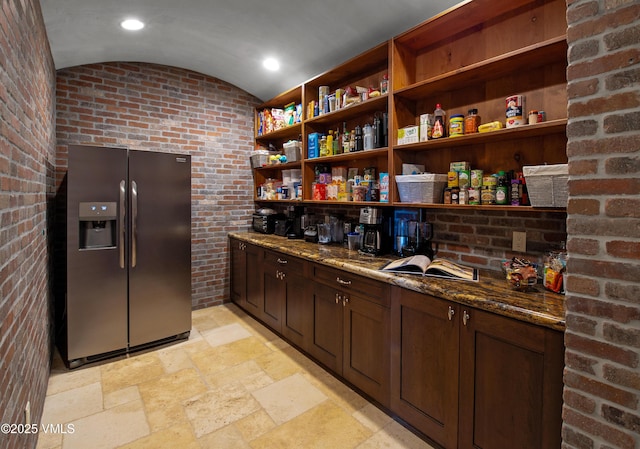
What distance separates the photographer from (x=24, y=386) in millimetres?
1579

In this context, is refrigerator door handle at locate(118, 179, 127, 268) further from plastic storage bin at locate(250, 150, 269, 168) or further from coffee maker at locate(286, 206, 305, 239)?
plastic storage bin at locate(250, 150, 269, 168)

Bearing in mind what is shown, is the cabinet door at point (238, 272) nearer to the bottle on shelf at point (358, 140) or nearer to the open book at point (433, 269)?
the bottle on shelf at point (358, 140)

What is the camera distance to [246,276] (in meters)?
3.70

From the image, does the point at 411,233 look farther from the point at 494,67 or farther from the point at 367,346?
the point at 494,67

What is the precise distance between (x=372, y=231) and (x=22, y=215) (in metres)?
2.14

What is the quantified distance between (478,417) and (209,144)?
12.2 feet

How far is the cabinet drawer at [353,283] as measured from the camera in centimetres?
202

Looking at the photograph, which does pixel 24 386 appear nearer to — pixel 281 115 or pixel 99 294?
pixel 99 294

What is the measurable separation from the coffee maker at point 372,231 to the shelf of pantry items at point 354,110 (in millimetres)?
855

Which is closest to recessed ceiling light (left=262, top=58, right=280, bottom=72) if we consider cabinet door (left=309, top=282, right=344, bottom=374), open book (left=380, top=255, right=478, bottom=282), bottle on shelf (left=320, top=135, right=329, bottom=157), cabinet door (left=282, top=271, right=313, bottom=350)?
bottle on shelf (left=320, top=135, right=329, bottom=157)

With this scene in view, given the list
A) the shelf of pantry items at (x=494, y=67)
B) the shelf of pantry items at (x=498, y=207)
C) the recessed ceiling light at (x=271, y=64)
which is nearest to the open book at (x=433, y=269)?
the shelf of pantry items at (x=498, y=207)

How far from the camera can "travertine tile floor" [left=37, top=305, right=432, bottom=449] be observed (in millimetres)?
1865

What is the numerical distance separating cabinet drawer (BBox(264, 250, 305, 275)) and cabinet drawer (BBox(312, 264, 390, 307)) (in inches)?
8.1

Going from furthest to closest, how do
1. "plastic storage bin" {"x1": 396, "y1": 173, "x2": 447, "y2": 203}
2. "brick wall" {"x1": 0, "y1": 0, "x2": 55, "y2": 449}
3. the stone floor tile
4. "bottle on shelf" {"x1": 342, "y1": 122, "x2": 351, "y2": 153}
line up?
"bottle on shelf" {"x1": 342, "y1": 122, "x2": 351, "y2": 153}
"plastic storage bin" {"x1": 396, "y1": 173, "x2": 447, "y2": 203}
the stone floor tile
"brick wall" {"x1": 0, "y1": 0, "x2": 55, "y2": 449}
